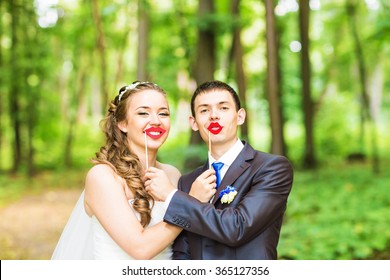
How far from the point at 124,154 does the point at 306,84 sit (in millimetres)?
10522

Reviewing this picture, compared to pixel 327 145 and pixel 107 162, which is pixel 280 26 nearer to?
pixel 327 145

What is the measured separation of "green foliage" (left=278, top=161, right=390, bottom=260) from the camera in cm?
625

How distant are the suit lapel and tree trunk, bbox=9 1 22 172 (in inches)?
536

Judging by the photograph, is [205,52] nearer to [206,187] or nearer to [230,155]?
[230,155]

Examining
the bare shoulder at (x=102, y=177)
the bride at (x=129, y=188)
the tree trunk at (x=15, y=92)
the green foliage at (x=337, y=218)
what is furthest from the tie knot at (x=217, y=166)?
the tree trunk at (x=15, y=92)

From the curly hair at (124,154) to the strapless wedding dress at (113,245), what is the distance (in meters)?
0.05

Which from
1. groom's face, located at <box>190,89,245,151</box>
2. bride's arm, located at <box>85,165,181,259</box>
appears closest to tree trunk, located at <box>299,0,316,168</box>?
groom's face, located at <box>190,89,245,151</box>

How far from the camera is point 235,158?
257 cm

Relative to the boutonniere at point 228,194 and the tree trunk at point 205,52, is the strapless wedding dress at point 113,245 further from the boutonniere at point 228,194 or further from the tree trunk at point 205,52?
the tree trunk at point 205,52

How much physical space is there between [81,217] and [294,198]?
7423 millimetres

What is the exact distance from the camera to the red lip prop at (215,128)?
2502mm

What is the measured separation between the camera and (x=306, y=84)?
1270 centimetres

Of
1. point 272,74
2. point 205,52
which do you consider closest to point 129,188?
point 272,74
